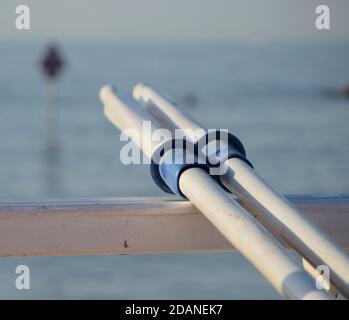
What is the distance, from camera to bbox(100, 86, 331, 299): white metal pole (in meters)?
1.49

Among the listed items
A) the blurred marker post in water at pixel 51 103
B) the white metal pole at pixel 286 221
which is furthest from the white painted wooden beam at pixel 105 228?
the blurred marker post in water at pixel 51 103

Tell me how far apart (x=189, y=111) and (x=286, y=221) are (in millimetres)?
23962

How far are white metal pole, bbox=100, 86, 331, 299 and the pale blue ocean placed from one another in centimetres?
36

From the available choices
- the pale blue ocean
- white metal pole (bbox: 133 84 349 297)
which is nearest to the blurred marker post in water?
the pale blue ocean

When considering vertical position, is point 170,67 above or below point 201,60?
below

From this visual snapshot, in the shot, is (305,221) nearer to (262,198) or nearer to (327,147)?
(262,198)

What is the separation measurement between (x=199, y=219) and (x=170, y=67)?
55.5 metres

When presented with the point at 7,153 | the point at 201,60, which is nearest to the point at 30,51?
the point at 201,60

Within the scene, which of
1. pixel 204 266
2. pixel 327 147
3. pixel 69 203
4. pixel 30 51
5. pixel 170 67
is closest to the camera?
pixel 69 203

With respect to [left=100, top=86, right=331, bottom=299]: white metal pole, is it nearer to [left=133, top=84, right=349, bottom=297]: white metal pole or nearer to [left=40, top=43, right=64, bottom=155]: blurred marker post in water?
[left=133, top=84, right=349, bottom=297]: white metal pole

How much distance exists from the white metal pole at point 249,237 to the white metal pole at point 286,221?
0.07m

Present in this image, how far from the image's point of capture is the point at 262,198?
181 cm

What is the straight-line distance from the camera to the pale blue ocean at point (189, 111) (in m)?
13.2

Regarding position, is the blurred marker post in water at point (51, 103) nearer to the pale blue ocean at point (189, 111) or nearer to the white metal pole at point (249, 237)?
the pale blue ocean at point (189, 111)
